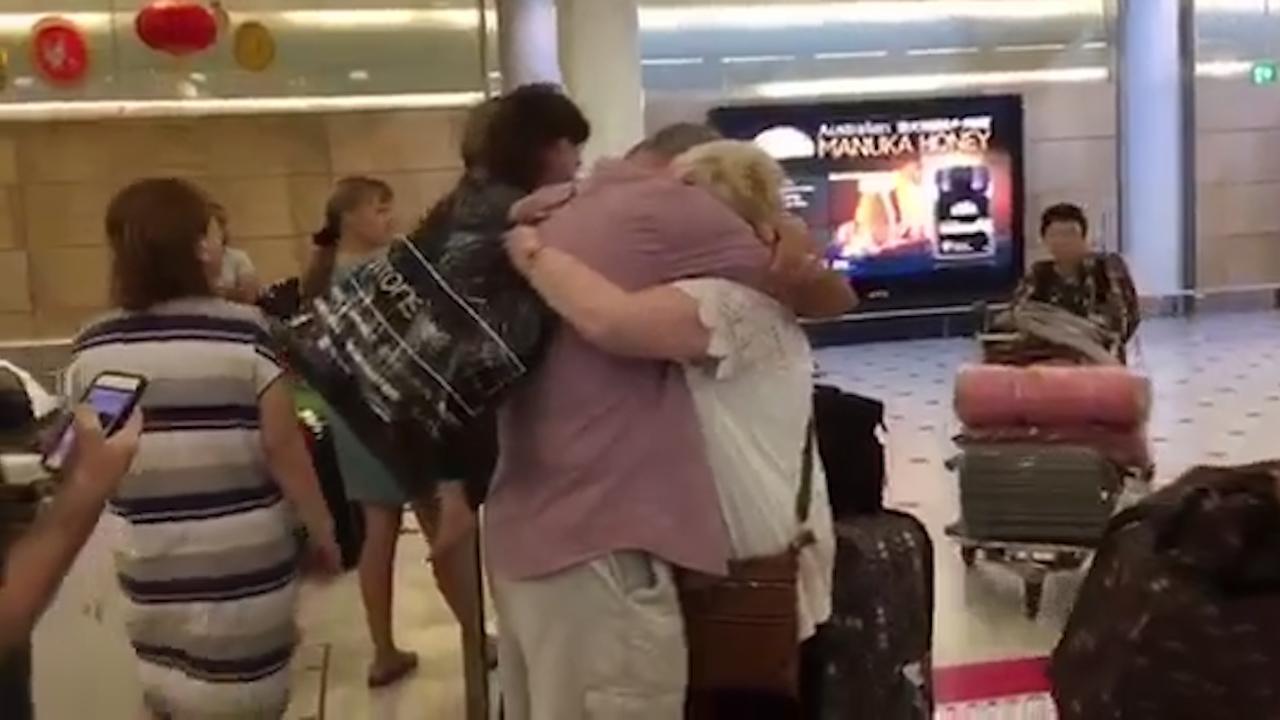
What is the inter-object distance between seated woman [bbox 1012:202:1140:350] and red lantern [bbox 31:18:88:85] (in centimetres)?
639

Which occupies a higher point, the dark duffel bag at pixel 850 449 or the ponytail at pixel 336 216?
the ponytail at pixel 336 216

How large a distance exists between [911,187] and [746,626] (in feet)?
38.2

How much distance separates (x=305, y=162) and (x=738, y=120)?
381 cm

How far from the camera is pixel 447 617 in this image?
16.0 ft

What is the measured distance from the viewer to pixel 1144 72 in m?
15.2

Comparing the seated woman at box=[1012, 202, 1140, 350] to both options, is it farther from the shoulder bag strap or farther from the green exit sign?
the green exit sign

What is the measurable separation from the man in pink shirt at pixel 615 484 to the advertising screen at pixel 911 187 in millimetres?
11141

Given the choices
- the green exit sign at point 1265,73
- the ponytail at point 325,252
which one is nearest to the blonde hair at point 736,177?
the ponytail at point 325,252

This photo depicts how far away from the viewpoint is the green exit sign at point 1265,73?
15.7 m

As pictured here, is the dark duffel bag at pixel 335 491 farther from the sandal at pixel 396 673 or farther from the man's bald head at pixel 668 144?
the man's bald head at pixel 668 144

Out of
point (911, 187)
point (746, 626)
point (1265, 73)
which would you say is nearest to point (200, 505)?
point (746, 626)

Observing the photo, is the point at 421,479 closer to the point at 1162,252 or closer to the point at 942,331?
the point at 942,331

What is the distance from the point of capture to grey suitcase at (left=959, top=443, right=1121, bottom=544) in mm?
5762

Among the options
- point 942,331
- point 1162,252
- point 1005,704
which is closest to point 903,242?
point 942,331
